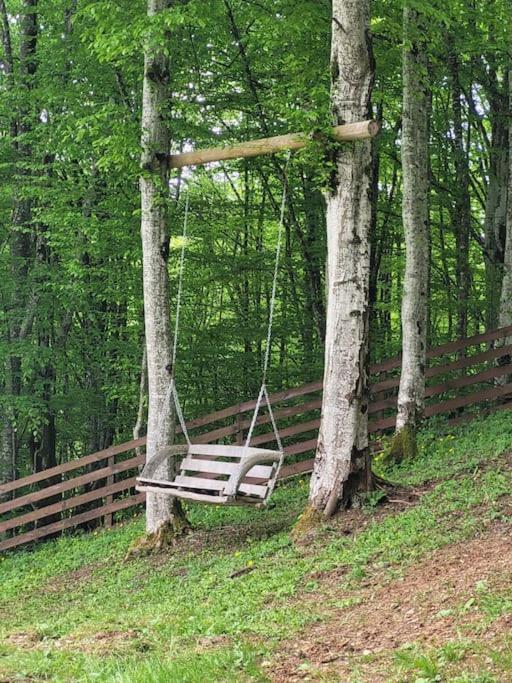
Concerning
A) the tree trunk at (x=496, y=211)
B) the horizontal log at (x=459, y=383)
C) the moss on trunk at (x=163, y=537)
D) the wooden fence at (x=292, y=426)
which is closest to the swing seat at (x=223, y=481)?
the moss on trunk at (x=163, y=537)

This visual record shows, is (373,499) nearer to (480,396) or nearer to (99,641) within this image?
(99,641)

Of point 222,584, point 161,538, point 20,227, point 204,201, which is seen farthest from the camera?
point 204,201

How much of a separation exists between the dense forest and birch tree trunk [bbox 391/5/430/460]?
0.06m

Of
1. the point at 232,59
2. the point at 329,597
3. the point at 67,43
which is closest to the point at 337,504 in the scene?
the point at 329,597

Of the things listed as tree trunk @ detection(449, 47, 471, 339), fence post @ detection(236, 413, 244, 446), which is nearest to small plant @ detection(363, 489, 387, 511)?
fence post @ detection(236, 413, 244, 446)

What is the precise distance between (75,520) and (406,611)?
27.6 ft

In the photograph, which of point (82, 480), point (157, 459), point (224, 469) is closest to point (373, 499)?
point (224, 469)

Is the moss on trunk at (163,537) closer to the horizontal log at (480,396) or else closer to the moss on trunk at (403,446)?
the moss on trunk at (403,446)

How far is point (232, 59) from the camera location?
1252 centimetres

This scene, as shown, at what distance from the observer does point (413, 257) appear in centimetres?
967

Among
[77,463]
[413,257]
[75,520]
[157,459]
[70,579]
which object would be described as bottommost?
[75,520]

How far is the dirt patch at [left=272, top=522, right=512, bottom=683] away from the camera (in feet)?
13.6

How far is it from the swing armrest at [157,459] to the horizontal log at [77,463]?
2.91 m

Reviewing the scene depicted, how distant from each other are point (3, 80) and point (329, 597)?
11.5 metres
